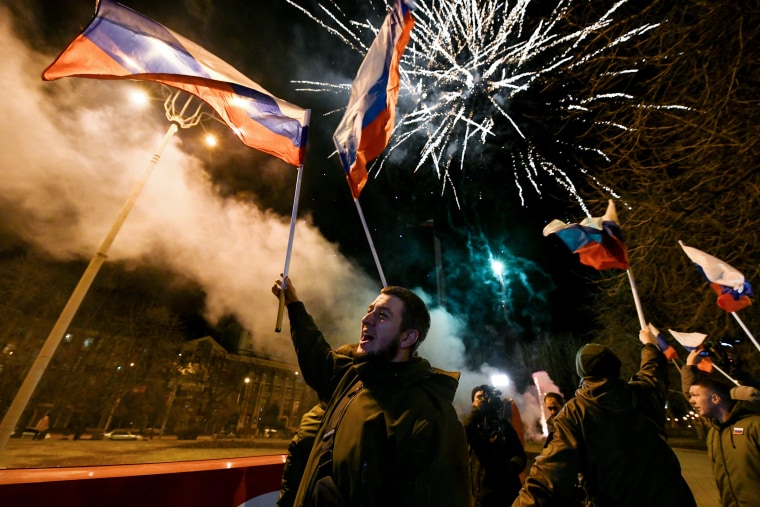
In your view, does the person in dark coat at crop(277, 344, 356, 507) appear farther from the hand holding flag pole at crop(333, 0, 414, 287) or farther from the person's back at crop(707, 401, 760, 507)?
the person's back at crop(707, 401, 760, 507)

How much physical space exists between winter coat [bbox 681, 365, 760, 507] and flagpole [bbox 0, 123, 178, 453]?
7279mm

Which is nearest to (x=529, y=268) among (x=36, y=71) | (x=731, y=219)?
(x=731, y=219)

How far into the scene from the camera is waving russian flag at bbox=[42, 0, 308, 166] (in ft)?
9.62

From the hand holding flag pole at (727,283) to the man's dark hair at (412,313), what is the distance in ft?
17.3

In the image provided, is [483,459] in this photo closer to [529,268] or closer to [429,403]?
[429,403]

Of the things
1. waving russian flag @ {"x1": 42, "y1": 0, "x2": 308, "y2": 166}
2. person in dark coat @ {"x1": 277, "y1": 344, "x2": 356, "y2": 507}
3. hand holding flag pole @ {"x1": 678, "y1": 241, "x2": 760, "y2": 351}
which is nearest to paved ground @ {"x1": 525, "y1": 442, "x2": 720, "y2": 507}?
hand holding flag pole @ {"x1": 678, "y1": 241, "x2": 760, "y2": 351}

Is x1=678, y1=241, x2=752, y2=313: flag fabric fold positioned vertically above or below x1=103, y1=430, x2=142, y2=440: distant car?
above

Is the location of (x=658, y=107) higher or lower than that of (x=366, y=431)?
higher

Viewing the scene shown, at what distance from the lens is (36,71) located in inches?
235

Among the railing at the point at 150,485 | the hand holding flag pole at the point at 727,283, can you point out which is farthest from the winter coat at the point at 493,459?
the hand holding flag pole at the point at 727,283

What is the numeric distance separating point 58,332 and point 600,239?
7409 mm

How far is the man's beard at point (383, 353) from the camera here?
1617 millimetres

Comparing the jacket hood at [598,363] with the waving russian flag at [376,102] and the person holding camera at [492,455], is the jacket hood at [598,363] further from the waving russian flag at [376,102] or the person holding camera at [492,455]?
the waving russian flag at [376,102]

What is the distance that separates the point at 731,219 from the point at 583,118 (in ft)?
9.74
